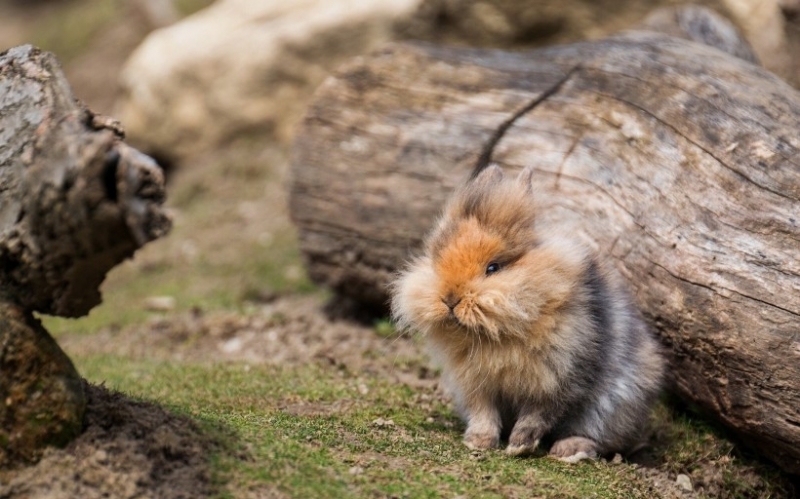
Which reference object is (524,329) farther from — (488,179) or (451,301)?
(488,179)

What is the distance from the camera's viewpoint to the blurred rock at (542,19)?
Result: 9727 mm

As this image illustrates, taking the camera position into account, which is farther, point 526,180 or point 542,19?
point 542,19

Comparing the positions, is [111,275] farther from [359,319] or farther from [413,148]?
[413,148]

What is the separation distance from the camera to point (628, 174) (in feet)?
19.3

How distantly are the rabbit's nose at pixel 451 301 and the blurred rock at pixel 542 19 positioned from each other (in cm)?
620

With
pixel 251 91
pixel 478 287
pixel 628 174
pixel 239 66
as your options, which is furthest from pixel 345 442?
pixel 239 66

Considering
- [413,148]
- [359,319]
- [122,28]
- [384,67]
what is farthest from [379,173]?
[122,28]

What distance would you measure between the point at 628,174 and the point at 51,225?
3.73 m

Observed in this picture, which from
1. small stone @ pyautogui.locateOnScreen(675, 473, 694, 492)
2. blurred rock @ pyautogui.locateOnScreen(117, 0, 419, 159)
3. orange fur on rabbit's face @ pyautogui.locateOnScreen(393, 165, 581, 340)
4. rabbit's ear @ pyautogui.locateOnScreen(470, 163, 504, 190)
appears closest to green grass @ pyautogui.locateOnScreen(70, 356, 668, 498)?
small stone @ pyautogui.locateOnScreen(675, 473, 694, 492)

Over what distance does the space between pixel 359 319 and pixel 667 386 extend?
3.06 meters

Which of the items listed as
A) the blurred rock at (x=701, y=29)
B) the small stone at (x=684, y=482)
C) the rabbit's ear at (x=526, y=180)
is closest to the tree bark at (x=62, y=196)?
the rabbit's ear at (x=526, y=180)

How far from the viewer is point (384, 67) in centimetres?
732

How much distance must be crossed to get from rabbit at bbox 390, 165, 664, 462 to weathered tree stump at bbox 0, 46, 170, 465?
178cm

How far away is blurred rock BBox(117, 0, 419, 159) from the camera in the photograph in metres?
11.1
